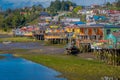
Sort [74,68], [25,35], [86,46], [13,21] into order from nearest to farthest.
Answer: [74,68] → [86,46] → [25,35] → [13,21]

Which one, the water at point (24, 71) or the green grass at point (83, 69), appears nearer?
the green grass at point (83, 69)

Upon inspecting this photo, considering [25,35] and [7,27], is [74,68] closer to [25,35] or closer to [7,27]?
[25,35]

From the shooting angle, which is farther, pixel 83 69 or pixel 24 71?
pixel 24 71

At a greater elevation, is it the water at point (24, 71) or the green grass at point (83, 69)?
the green grass at point (83, 69)

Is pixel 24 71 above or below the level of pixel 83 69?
below

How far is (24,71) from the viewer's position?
4050 centimetres

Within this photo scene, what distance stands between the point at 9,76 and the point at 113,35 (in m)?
16.5

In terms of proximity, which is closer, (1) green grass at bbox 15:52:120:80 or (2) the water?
(1) green grass at bbox 15:52:120:80

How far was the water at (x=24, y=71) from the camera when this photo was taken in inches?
1417

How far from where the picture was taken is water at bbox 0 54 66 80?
36000 mm

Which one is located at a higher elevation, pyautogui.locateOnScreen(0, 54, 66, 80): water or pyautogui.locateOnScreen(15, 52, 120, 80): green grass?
pyautogui.locateOnScreen(15, 52, 120, 80): green grass

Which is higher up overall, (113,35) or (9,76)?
(113,35)

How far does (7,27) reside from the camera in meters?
136

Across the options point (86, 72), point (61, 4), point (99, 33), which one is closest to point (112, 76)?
point (86, 72)
